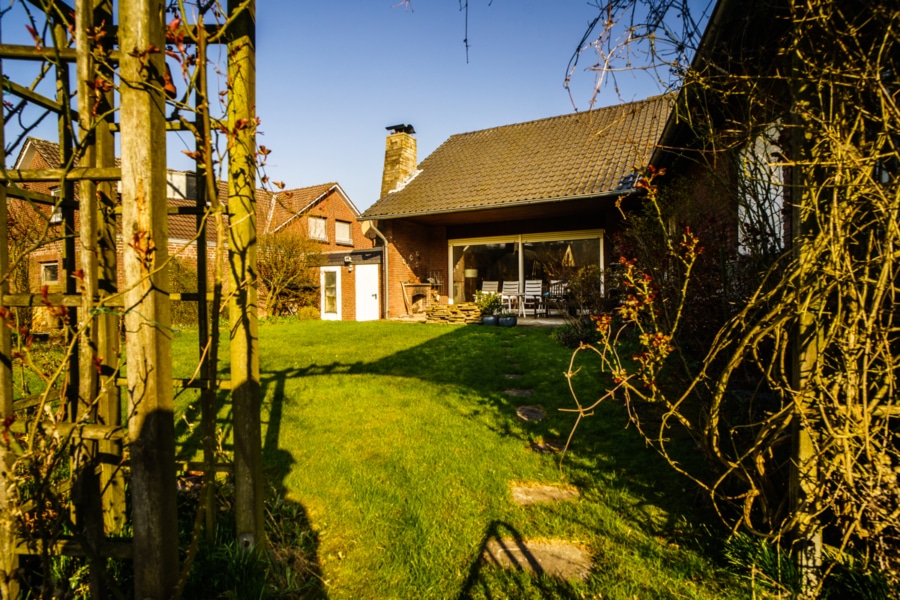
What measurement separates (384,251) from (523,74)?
11.2 m

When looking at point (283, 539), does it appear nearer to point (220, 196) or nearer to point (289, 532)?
point (289, 532)

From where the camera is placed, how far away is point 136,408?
1.36 meters

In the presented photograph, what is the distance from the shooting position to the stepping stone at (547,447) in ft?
11.6

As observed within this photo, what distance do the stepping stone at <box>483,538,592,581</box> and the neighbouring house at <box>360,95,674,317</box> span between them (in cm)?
967

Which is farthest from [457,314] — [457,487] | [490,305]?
[457,487]

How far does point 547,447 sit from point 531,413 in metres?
0.87

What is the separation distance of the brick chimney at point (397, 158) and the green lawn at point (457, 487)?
11.0 metres

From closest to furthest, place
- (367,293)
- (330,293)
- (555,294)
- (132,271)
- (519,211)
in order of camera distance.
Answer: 1. (132,271)
2. (555,294)
3. (519,211)
4. (367,293)
5. (330,293)

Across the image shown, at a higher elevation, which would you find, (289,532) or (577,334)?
(577,334)

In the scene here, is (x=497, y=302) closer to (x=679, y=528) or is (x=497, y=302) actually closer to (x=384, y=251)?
(x=384, y=251)

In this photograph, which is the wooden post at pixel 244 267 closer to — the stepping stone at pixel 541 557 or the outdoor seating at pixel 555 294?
the stepping stone at pixel 541 557

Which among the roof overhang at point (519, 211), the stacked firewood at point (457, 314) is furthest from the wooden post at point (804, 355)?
the stacked firewood at point (457, 314)

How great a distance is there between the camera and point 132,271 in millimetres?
1345

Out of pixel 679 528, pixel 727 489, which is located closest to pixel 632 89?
pixel 727 489
